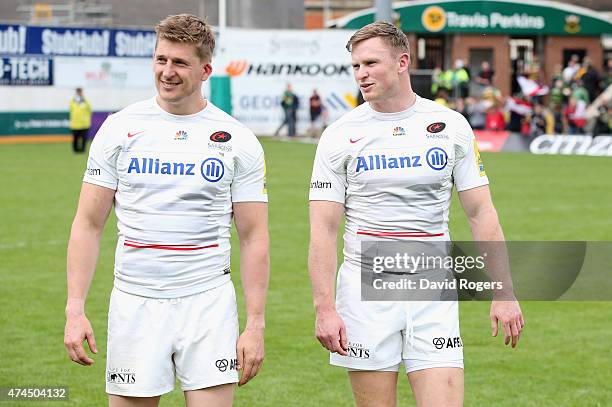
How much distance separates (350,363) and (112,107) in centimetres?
3712

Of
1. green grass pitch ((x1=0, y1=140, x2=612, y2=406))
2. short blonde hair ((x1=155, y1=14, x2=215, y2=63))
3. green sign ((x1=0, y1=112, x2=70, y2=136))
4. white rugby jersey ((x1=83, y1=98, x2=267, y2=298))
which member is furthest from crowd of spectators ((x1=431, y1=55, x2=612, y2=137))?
short blonde hair ((x1=155, y1=14, x2=215, y2=63))

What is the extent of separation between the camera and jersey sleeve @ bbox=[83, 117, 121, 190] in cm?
520

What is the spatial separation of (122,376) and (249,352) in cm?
55

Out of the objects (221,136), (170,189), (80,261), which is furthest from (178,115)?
(80,261)

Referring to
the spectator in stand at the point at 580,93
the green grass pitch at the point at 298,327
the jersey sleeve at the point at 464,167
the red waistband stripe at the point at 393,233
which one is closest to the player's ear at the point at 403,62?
the jersey sleeve at the point at 464,167

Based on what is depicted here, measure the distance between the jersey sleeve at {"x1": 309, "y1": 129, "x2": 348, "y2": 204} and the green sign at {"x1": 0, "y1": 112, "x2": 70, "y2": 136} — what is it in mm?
35679

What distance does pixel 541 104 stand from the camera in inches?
1540

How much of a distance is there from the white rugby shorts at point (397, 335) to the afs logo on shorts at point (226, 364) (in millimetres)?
615

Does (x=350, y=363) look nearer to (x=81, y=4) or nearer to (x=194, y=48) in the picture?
(x=194, y=48)

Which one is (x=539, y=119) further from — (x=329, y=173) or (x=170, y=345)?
(x=170, y=345)

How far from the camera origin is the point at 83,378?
9.26 metres

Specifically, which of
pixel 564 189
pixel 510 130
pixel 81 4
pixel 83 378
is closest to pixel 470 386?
pixel 83 378

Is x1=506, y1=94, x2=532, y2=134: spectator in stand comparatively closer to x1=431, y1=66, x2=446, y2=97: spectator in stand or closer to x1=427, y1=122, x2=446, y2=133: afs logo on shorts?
x1=431, y1=66, x2=446, y2=97: spectator in stand

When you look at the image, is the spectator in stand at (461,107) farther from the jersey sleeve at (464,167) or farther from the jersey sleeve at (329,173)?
the jersey sleeve at (329,173)
